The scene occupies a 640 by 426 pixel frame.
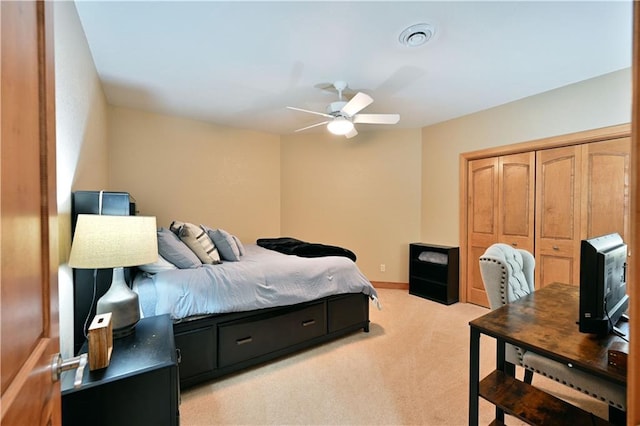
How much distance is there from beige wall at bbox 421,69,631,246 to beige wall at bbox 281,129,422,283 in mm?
229

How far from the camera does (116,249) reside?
1.30m

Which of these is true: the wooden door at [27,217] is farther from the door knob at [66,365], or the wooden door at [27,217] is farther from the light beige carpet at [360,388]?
the light beige carpet at [360,388]

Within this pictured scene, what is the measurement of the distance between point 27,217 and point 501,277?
6.35 ft

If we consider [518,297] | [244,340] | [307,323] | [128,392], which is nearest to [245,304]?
[244,340]

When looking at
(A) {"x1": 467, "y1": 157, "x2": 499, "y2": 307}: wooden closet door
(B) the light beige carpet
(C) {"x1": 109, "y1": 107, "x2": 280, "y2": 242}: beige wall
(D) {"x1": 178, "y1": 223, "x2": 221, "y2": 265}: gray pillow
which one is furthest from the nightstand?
(A) {"x1": 467, "y1": 157, "x2": 499, "y2": 307}: wooden closet door

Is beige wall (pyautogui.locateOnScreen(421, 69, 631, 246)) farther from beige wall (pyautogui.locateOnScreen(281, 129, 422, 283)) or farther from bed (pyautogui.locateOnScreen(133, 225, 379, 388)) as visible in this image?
bed (pyautogui.locateOnScreen(133, 225, 379, 388))

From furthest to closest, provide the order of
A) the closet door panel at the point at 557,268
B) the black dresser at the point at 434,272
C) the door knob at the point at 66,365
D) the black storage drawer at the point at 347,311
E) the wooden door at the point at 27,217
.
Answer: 1. the black dresser at the point at 434,272
2. the closet door panel at the point at 557,268
3. the black storage drawer at the point at 347,311
4. the door knob at the point at 66,365
5. the wooden door at the point at 27,217

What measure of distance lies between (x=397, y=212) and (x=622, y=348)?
11.2 ft

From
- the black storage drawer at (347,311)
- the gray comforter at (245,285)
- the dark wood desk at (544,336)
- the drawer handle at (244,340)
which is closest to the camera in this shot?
the dark wood desk at (544,336)

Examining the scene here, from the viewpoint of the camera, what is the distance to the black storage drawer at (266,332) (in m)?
2.06

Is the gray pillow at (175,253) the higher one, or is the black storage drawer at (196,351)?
the gray pillow at (175,253)

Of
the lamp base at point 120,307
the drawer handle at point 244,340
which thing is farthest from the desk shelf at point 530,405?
the lamp base at point 120,307

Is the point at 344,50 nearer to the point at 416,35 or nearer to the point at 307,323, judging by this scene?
the point at 416,35

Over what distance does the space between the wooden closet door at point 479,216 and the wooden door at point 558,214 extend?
1.53ft
